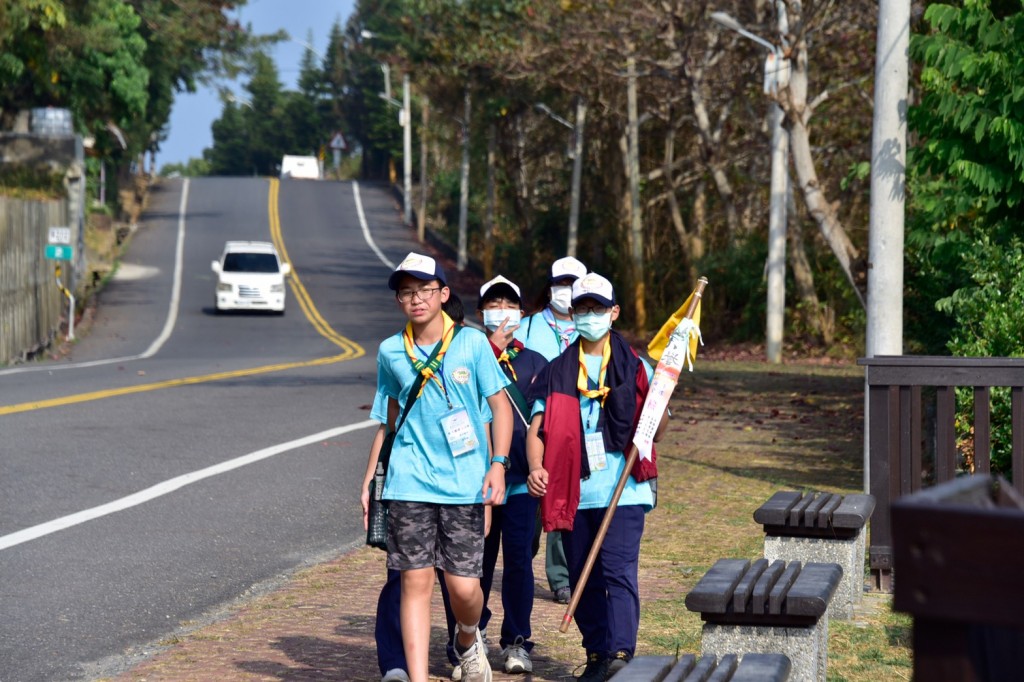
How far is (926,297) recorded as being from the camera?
15750 mm

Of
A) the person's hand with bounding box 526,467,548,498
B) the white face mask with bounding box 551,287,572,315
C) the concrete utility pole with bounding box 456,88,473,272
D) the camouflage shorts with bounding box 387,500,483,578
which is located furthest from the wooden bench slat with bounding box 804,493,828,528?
the concrete utility pole with bounding box 456,88,473,272

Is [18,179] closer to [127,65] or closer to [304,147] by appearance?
[127,65]

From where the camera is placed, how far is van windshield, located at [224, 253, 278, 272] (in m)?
42.9

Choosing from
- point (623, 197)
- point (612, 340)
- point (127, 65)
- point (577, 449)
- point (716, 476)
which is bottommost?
point (716, 476)

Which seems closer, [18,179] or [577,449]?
[577,449]

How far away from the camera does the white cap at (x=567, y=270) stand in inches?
307

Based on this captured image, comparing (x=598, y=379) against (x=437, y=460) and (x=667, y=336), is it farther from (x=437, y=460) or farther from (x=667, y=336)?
(x=437, y=460)

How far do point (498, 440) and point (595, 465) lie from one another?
23.4 inches

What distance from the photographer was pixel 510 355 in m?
7.46

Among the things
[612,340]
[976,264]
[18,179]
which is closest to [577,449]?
[612,340]

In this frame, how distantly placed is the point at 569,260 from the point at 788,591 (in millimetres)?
2801

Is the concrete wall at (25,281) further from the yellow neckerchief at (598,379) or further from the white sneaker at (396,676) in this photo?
the white sneaker at (396,676)

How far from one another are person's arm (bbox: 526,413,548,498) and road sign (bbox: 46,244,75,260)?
27359mm

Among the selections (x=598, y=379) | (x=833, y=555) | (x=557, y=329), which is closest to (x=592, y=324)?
(x=598, y=379)
